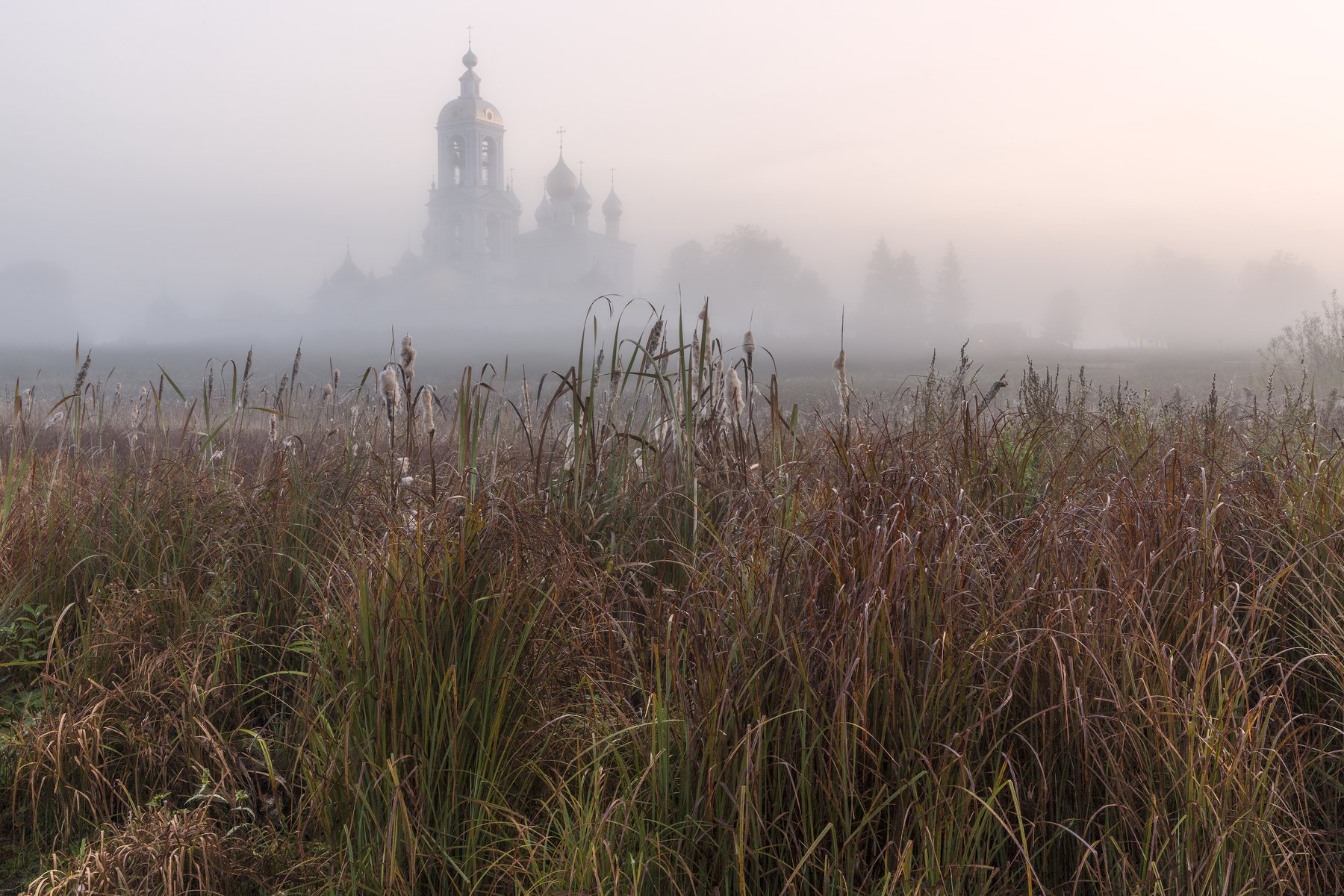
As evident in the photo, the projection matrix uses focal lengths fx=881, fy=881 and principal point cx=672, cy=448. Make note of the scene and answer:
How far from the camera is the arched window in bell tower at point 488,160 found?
334 ft

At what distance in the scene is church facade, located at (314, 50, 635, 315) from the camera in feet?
333

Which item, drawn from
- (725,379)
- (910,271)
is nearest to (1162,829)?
(725,379)

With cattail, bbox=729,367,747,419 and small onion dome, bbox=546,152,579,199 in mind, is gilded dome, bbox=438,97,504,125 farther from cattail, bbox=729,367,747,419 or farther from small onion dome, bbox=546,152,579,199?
cattail, bbox=729,367,747,419

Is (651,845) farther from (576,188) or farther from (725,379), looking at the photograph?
(576,188)

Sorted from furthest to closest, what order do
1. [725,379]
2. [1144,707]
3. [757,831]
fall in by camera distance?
1. [725,379]
2. [1144,707]
3. [757,831]

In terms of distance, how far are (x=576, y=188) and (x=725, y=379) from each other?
108588 mm

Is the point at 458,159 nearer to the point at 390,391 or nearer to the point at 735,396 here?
the point at 735,396

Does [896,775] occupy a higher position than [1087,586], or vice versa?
[1087,586]

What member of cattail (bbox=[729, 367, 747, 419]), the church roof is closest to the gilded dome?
the church roof

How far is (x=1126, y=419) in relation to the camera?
5.46 m

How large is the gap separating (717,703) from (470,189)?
10804 cm

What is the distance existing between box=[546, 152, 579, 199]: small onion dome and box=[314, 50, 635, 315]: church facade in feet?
0.29

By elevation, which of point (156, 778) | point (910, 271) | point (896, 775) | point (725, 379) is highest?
point (910, 271)

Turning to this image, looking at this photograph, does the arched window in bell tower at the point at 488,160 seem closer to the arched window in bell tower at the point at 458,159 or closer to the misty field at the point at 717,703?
the arched window in bell tower at the point at 458,159
